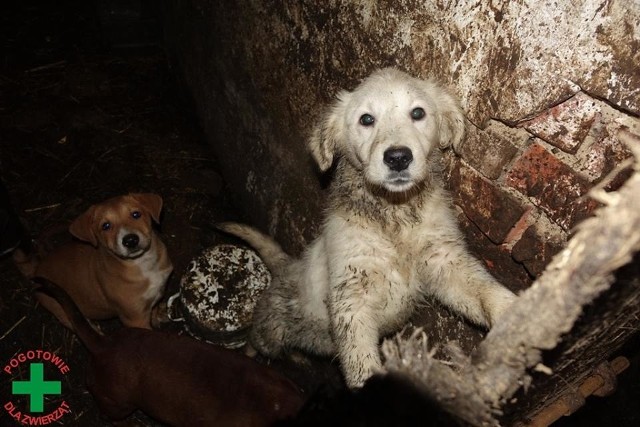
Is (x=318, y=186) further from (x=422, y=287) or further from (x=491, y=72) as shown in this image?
(x=491, y=72)

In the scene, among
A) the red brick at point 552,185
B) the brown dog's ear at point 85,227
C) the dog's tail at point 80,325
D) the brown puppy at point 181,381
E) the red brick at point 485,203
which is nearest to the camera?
the red brick at point 552,185

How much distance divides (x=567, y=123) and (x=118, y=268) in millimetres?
3031

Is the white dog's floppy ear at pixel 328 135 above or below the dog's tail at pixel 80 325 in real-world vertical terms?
above

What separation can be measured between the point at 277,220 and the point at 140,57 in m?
3.54

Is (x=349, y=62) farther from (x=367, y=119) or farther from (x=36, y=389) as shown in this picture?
(x=36, y=389)

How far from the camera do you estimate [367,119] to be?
2.22 metres

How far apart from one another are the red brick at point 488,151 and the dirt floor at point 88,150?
2.02 meters

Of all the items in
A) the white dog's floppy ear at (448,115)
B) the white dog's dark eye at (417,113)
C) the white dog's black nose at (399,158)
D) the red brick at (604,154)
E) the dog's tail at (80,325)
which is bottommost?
the dog's tail at (80,325)

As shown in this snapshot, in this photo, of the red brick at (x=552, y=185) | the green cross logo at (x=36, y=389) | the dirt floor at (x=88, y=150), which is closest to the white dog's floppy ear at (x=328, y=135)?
the red brick at (x=552, y=185)

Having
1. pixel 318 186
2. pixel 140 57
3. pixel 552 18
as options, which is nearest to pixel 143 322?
pixel 318 186

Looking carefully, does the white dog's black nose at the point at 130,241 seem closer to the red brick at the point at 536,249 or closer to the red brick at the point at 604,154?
the red brick at the point at 536,249

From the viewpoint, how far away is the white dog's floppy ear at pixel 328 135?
2387 millimetres

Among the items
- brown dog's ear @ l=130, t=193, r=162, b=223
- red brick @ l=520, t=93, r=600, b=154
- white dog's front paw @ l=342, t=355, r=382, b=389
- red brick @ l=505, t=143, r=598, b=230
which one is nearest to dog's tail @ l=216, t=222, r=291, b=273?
brown dog's ear @ l=130, t=193, r=162, b=223

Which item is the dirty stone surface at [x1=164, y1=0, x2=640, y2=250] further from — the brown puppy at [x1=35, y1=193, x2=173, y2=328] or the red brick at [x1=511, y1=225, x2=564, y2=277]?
the brown puppy at [x1=35, y1=193, x2=173, y2=328]
